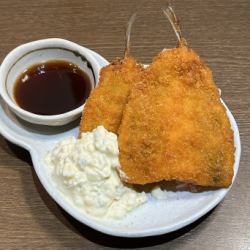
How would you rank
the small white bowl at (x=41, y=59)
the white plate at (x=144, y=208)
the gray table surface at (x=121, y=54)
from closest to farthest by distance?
the white plate at (x=144, y=208) < the gray table surface at (x=121, y=54) < the small white bowl at (x=41, y=59)

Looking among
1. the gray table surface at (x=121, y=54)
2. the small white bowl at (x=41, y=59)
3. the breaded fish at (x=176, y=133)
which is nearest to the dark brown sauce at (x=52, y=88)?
the small white bowl at (x=41, y=59)

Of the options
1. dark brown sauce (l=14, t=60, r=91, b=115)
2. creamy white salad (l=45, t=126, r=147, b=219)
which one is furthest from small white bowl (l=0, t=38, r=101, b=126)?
creamy white salad (l=45, t=126, r=147, b=219)

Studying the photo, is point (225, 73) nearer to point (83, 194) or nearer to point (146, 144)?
point (146, 144)

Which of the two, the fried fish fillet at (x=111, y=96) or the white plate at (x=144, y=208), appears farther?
the fried fish fillet at (x=111, y=96)

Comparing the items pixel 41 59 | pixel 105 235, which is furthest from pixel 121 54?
pixel 105 235

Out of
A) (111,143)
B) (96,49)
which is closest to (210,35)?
(96,49)

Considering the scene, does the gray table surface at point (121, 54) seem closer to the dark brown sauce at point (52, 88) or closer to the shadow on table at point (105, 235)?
the shadow on table at point (105, 235)

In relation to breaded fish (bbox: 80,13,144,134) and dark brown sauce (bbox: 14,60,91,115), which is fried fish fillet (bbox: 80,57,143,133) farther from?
dark brown sauce (bbox: 14,60,91,115)
